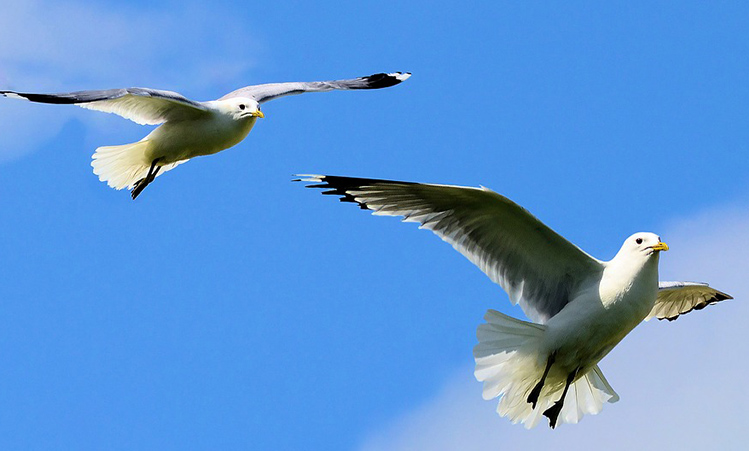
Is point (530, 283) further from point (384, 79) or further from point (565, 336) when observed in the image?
point (384, 79)

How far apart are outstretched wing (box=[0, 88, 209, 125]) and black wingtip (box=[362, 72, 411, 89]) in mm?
2935

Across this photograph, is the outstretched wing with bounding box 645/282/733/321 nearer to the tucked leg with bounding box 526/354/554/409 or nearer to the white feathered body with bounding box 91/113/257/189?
the tucked leg with bounding box 526/354/554/409

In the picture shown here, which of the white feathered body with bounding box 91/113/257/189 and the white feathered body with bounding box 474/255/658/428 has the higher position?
the white feathered body with bounding box 91/113/257/189

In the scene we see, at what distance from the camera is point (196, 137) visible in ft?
31.7

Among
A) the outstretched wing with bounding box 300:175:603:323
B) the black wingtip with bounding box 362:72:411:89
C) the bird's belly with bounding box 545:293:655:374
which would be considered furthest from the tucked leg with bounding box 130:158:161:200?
the bird's belly with bounding box 545:293:655:374

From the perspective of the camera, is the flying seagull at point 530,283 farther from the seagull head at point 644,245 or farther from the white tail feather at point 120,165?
the white tail feather at point 120,165

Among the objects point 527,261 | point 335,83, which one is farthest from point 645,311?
point 335,83

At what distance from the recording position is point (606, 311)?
7.01m

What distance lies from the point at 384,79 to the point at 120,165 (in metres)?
3.27

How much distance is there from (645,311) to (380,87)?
18.9ft

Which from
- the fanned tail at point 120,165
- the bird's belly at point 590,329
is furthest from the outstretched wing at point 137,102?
the bird's belly at point 590,329

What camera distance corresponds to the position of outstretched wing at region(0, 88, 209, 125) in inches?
329

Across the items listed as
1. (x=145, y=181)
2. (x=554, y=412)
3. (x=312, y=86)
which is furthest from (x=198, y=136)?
(x=554, y=412)

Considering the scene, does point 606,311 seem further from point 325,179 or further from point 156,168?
point 156,168
